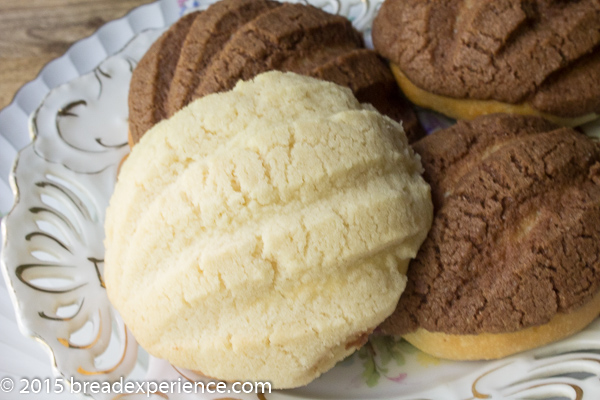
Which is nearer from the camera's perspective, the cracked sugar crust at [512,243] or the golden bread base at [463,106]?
the cracked sugar crust at [512,243]

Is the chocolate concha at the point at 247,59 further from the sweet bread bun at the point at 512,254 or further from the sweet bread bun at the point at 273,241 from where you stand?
the sweet bread bun at the point at 512,254

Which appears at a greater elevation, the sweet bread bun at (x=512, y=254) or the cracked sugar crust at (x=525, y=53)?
the cracked sugar crust at (x=525, y=53)

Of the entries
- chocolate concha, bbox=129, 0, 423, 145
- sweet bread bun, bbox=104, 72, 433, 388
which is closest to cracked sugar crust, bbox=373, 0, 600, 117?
chocolate concha, bbox=129, 0, 423, 145

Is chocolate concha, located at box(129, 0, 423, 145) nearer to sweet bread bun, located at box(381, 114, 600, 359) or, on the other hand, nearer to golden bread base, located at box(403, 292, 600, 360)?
sweet bread bun, located at box(381, 114, 600, 359)

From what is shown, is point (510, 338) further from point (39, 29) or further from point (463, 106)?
point (39, 29)

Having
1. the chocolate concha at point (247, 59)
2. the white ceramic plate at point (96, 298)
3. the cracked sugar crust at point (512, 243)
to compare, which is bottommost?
the white ceramic plate at point (96, 298)

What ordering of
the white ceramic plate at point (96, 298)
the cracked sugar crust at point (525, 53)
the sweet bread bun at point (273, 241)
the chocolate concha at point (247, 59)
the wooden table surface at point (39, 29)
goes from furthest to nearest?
the wooden table surface at point (39, 29) → the chocolate concha at point (247, 59) → the cracked sugar crust at point (525, 53) → the white ceramic plate at point (96, 298) → the sweet bread bun at point (273, 241)

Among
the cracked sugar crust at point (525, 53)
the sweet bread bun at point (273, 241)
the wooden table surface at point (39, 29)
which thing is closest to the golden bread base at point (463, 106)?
the cracked sugar crust at point (525, 53)
